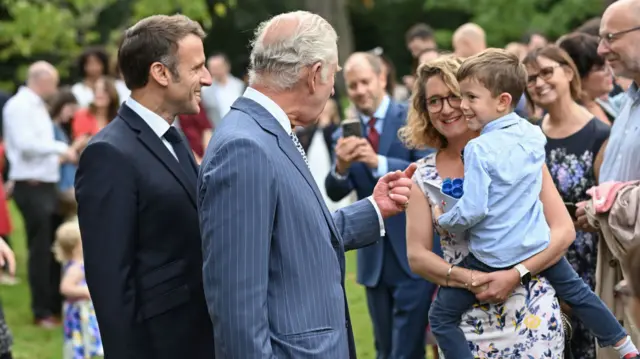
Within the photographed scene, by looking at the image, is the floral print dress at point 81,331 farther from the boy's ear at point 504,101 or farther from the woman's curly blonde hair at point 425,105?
the boy's ear at point 504,101

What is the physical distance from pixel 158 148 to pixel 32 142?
629 centimetres

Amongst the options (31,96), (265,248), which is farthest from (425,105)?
(31,96)

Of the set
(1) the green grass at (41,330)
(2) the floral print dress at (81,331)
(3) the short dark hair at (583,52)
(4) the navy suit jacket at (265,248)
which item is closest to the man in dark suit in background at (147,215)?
(4) the navy suit jacket at (265,248)

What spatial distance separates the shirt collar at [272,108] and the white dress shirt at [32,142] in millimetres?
6928

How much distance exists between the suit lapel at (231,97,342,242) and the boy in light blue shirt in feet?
3.16

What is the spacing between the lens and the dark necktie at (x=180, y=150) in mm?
4270

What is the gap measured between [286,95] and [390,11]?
25.3 m

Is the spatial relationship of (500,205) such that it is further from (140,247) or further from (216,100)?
(216,100)

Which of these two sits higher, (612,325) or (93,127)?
(93,127)

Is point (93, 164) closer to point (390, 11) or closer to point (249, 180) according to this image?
point (249, 180)

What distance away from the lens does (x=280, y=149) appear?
3.41 m

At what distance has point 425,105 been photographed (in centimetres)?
505

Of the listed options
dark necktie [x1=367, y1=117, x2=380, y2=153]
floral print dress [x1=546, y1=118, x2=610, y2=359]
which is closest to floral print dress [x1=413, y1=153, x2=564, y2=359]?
floral print dress [x1=546, y1=118, x2=610, y2=359]

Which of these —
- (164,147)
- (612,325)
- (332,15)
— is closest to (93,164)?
(164,147)
